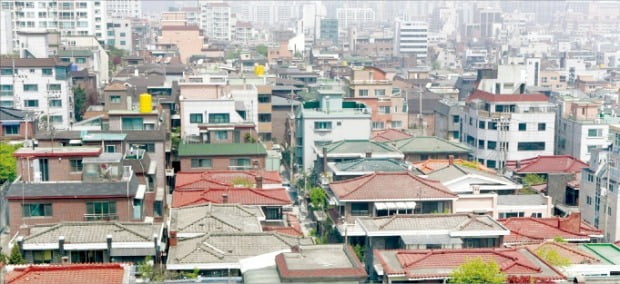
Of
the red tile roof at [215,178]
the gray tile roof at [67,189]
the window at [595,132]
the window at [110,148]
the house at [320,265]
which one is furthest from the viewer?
the window at [595,132]

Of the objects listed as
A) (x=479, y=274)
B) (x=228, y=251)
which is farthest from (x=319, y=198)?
(x=479, y=274)

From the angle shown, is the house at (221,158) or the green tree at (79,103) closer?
the house at (221,158)

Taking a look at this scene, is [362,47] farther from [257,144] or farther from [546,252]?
[546,252]

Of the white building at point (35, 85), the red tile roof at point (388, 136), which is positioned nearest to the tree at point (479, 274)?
the red tile roof at point (388, 136)

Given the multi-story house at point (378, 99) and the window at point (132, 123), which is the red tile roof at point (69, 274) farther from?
the multi-story house at point (378, 99)

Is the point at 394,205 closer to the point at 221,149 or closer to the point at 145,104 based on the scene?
the point at 221,149

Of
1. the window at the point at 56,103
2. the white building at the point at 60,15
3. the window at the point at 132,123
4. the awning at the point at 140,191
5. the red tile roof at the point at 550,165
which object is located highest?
the white building at the point at 60,15

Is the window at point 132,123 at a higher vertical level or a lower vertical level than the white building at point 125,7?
lower
